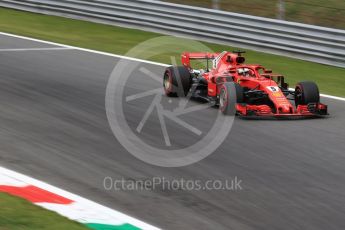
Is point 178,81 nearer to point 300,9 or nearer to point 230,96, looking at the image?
point 230,96

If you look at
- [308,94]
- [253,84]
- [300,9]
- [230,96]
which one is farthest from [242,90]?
[300,9]

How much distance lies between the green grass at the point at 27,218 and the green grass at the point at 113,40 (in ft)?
26.4

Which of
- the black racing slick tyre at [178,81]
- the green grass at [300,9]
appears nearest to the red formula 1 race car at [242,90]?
the black racing slick tyre at [178,81]

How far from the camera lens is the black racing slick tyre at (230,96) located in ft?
35.0

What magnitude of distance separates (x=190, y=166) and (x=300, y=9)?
11573 mm

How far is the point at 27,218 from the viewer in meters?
6.45

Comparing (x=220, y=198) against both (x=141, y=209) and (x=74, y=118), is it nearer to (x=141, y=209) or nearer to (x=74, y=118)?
(x=141, y=209)

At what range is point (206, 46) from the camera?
18.2 m

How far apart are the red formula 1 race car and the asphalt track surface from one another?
0.21 meters

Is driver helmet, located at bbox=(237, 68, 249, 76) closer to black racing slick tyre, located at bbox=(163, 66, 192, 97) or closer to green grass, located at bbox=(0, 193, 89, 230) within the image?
black racing slick tyre, located at bbox=(163, 66, 192, 97)

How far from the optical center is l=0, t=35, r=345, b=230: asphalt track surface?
7070 millimetres

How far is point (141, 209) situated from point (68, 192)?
2.62 ft

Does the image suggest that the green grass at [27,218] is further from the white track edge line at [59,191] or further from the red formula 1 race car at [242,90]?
the red formula 1 race car at [242,90]

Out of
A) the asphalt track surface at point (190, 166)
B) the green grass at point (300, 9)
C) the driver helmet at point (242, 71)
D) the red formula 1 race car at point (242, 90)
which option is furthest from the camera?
the green grass at point (300, 9)
